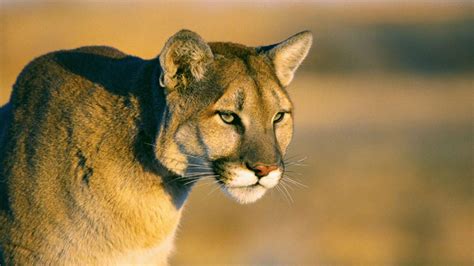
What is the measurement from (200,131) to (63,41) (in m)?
39.2

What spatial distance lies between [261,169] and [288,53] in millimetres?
1451

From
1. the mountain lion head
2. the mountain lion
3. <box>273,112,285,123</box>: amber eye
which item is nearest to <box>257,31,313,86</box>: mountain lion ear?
the mountain lion

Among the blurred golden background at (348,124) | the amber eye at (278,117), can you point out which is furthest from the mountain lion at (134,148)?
the blurred golden background at (348,124)

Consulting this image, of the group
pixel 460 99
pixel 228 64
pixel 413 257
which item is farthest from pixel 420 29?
pixel 228 64

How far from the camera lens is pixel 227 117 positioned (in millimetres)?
8938

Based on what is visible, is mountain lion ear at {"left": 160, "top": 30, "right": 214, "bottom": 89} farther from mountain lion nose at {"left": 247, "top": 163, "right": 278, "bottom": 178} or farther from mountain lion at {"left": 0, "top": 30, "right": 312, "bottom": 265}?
mountain lion nose at {"left": 247, "top": 163, "right": 278, "bottom": 178}

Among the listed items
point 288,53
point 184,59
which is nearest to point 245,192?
point 184,59

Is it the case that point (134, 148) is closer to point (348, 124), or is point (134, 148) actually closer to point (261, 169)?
point (261, 169)

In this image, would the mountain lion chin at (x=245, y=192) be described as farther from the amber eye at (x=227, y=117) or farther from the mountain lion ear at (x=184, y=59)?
the mountain lion ear at (x=184, y=59)

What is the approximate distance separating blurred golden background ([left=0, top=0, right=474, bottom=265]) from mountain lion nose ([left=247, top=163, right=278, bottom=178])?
10.0 metres

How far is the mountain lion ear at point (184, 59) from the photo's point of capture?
8.98 metres

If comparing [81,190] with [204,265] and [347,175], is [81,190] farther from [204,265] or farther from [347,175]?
[347,175]

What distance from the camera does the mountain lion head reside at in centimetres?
888

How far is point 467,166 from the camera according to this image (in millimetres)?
25766
